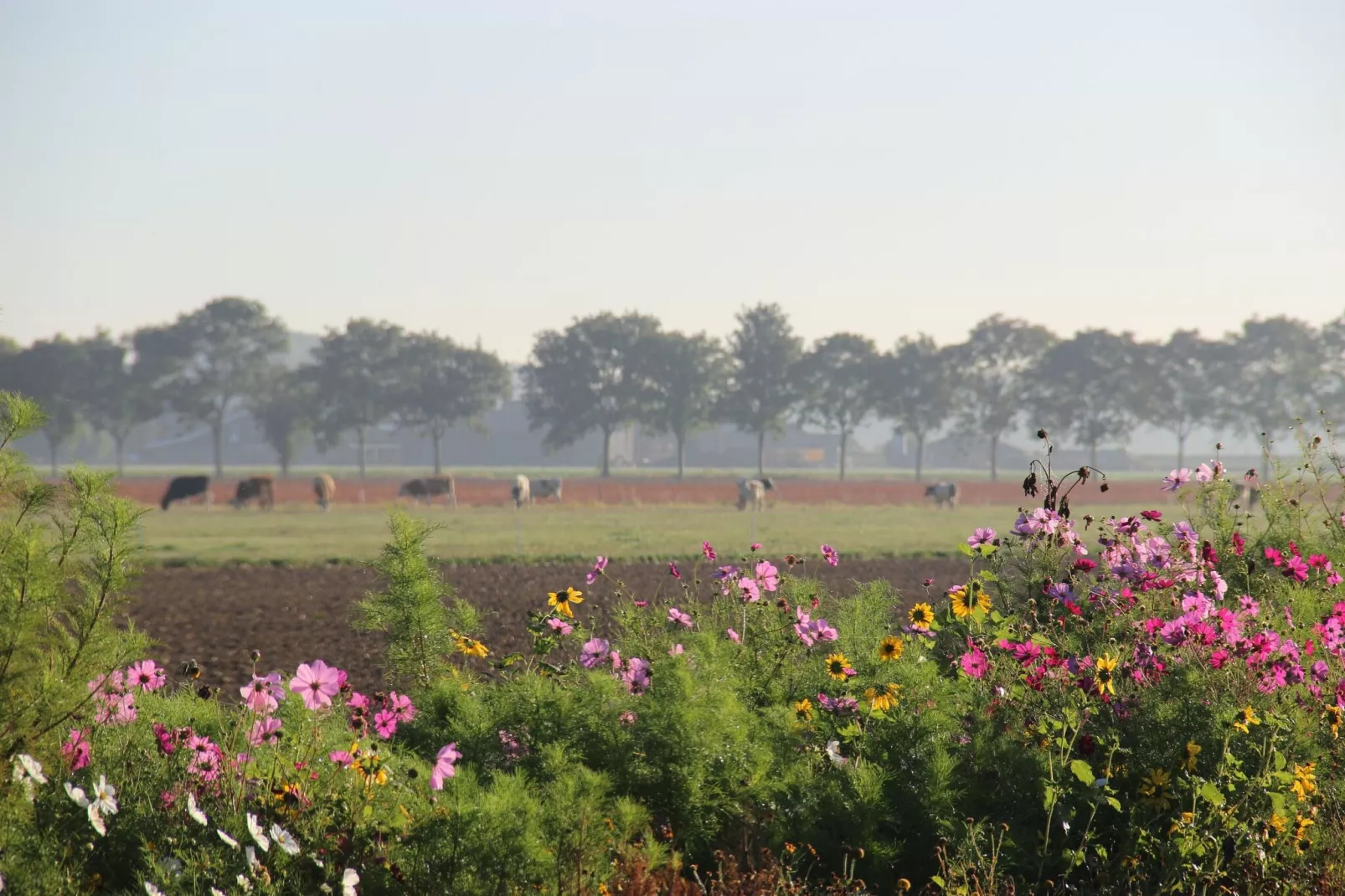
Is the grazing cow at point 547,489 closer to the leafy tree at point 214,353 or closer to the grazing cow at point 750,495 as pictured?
the grazing cow at point 750,495

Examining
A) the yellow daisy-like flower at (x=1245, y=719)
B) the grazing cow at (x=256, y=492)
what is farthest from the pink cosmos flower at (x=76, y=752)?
the grazing cow at (x=256, y=492)

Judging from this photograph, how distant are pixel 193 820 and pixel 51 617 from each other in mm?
893

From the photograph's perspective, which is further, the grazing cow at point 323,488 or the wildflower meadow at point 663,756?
the grazing cow at point 323,488

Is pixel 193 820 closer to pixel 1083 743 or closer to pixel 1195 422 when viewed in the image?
pixel 1083 743

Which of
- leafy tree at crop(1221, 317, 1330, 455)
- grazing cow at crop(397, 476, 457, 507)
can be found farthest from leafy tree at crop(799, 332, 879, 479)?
grazing cow at crop(397, 476, 457, 507)

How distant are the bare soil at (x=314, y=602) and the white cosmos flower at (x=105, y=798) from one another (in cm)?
560

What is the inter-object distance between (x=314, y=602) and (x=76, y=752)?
13.0 meters

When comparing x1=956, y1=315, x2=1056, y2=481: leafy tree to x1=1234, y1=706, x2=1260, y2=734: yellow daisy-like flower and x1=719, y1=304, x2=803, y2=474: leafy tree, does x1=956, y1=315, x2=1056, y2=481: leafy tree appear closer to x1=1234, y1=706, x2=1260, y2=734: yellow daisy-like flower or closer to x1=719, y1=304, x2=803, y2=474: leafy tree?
x1=719, y1=304, x2=803, y2=474: leafy tree

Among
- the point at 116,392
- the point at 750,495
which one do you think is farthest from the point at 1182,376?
the point at 116,392

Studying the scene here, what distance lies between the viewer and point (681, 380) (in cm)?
9744

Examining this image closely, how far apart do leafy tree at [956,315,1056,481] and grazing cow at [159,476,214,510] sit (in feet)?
212

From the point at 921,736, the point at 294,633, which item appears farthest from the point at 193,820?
the point at 294,633

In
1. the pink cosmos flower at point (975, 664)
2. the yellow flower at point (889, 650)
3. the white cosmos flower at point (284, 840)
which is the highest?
the yellow flower at point (889, 650)

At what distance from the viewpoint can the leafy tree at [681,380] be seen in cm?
9650
